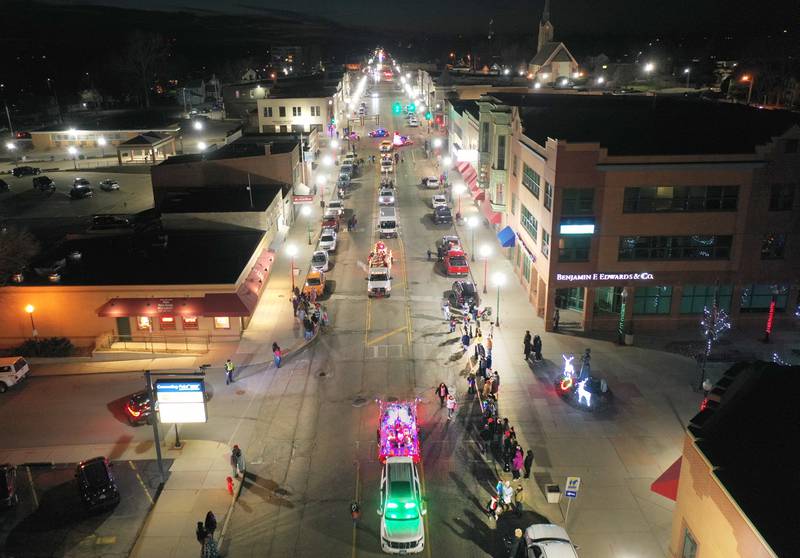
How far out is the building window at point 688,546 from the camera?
16109 mm

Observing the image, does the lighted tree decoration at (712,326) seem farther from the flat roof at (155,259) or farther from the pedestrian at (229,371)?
the flat roof at (155,259)

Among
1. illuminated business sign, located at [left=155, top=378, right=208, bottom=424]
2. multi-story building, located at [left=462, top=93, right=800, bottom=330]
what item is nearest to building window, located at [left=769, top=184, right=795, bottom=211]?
multi-story building, located at [left=462, top=93, right=800, bottom=330]

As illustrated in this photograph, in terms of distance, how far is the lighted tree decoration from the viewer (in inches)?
1175

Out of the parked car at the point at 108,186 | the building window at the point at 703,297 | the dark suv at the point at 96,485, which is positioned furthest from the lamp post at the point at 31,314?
the parked car at the point at 108,186

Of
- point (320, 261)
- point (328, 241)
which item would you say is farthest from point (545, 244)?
point (328, 241)

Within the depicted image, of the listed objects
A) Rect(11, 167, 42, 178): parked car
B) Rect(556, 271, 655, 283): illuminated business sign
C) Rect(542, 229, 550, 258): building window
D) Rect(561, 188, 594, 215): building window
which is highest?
Rect(561, 188, 594, 215): building window

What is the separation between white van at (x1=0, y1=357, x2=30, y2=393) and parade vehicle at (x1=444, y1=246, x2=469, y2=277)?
1055 inches

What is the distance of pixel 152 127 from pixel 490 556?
91.9 m

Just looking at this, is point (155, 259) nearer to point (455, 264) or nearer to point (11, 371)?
point (11, 371)

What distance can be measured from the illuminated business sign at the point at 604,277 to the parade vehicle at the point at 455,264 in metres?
10.6

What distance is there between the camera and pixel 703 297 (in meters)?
35.8

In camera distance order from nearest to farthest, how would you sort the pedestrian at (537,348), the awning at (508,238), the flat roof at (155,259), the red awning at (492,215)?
1. the pedestrian at (537,348)
2. the flat roof at (155,259)
3. the awning at (508,238)
4. the red awning at (492,215)

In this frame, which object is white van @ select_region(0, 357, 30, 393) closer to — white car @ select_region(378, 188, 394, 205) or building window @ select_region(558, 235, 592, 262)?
building window @ select_region(558, 235, 592, 262)

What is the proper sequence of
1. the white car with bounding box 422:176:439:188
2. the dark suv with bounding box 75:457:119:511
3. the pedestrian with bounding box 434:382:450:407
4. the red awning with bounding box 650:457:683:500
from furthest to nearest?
1. the white car with bounding box 422:176:439:188
2. the pedestrian with bounding box 434:382:450:407
3. the dark suv with bounding box 75:457:119:511
4. the red awning with bounding box 650:457:683:500
